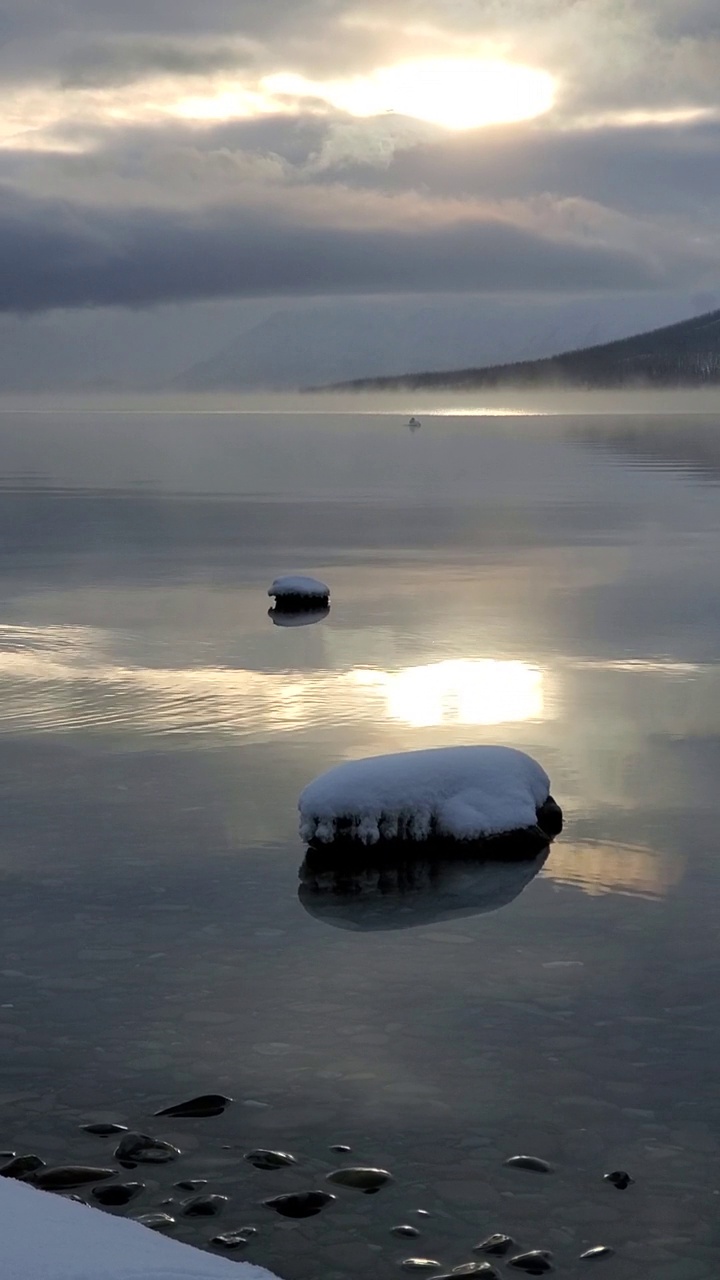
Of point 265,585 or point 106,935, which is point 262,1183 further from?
point 265,585

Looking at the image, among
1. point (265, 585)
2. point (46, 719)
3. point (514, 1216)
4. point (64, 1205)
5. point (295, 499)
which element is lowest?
point (514, 1216)

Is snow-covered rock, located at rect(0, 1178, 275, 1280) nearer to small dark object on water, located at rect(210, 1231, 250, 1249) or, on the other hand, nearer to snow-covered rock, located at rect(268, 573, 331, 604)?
small dark object on water, located at rect(210, 1231, 250, 1249)

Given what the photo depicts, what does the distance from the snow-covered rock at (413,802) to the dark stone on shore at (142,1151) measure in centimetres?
505

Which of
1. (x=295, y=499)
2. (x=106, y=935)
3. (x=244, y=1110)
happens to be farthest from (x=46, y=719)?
(x=295, y=499)

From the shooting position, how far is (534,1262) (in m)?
7.05

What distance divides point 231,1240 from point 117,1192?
74cm

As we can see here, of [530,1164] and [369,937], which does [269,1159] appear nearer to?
[530,1164]

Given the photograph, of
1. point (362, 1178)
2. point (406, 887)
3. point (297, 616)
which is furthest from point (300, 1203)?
point (297, 616)

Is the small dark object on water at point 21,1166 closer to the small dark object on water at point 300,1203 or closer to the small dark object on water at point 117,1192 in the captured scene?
the small dark object on water at point 117,1192

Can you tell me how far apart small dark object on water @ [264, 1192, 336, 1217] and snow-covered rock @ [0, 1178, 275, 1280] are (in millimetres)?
1410

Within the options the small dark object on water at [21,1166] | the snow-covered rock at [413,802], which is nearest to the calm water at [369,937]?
the small dark object on water at [21,1166]

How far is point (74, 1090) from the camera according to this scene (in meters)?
8.80

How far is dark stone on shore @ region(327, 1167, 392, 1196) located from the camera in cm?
772

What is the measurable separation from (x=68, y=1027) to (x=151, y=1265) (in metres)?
4.12
